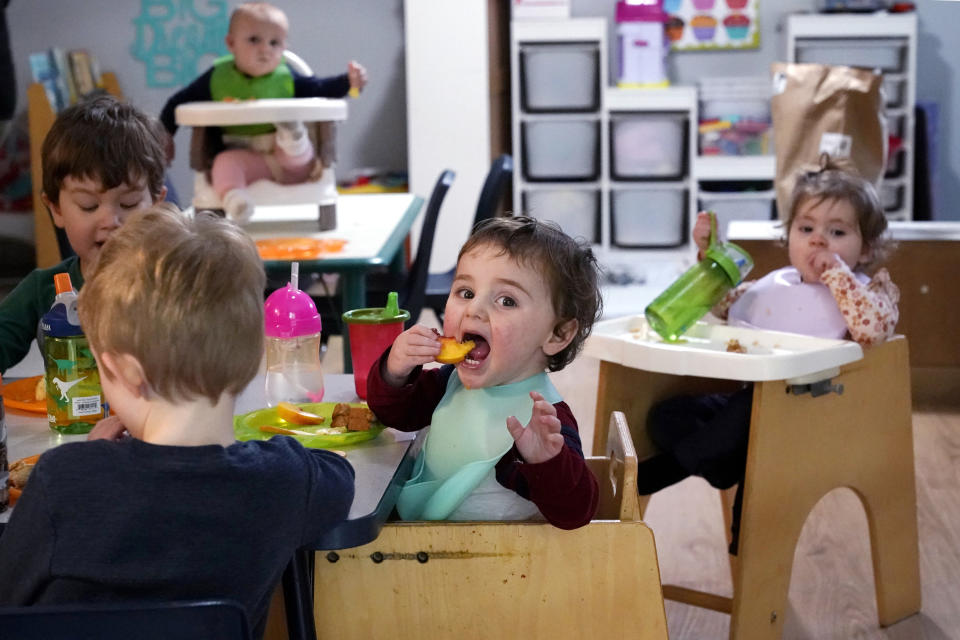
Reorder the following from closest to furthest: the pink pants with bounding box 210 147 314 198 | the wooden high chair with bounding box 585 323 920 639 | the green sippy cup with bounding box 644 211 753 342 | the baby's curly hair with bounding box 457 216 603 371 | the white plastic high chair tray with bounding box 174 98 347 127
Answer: the baby's curly hair with bounding box 457 216 603 371, the wooden high chair with bounding box 585 323 920 639, the green sippy cup with bounding box 644 211 753 342, the white plastic high chair tray with bounding box 174 98 347 127, the pink pants with bounding box 210 147 314 198

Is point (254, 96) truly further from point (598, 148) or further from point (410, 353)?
point (598, 148)

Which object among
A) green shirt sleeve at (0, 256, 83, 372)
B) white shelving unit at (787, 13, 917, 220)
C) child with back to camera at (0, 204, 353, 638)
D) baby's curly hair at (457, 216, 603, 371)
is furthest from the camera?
white shelving unit at (787, 13, 917, 220)

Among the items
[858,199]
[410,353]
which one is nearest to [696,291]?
[858,199]

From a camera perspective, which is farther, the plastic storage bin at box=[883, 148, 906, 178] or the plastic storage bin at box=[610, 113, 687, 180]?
the plastic storage bin at box=[610, 113, 687, 180]

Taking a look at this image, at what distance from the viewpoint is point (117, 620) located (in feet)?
3.15

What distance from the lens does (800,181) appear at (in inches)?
94.9

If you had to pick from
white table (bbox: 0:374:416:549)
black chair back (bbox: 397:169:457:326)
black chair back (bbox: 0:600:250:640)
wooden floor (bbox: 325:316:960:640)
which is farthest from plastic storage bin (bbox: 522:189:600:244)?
black chair back (bbox: 0:600:250:640)

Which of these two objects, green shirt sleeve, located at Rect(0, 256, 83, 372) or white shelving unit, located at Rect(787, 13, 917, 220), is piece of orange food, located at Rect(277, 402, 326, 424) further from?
white shelving unit, located at Rect(787, 13, 917, 220)

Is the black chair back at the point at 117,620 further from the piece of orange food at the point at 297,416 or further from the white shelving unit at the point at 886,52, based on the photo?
the white shelving unit at the point at 886,52

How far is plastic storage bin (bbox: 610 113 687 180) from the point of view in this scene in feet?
17.6

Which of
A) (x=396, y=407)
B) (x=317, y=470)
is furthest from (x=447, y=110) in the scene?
(x=317, y=470)

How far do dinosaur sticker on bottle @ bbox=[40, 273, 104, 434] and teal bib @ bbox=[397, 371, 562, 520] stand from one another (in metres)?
0.40

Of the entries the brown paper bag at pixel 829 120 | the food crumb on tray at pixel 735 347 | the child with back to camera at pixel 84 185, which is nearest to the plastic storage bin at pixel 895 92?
the brown paper bag at pixel 829 120

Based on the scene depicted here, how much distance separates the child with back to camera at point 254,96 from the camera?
9.57 feet
